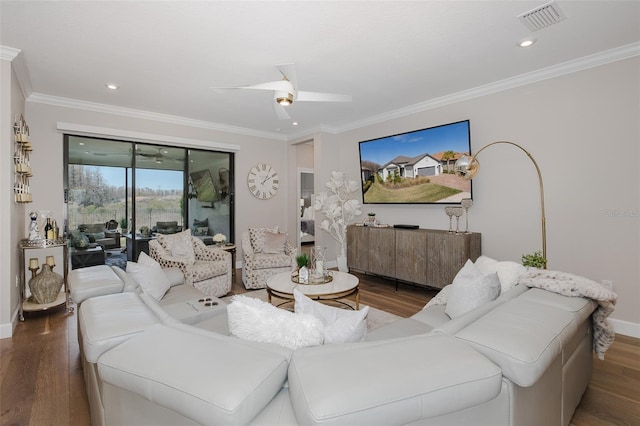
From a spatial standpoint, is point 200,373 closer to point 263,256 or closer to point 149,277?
point 149,277

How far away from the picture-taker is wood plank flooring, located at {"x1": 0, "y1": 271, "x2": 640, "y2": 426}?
1.83 m

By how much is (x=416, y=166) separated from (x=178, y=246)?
11.4 ft

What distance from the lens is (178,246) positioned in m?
4.00

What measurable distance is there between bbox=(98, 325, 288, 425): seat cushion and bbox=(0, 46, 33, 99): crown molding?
3.29m

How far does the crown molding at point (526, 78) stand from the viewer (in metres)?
2.91

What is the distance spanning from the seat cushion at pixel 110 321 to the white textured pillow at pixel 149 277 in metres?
0.86

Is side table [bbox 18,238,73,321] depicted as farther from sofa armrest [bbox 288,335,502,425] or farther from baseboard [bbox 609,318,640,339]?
baseboard [bbox 609,318,640,339]

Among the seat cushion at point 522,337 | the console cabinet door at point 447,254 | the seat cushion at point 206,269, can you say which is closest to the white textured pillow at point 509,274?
the seat cushion at point 522,337

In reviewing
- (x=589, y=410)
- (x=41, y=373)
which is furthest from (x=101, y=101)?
(x=589, y=410)

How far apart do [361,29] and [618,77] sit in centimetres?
255

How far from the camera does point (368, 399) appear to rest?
0.83m

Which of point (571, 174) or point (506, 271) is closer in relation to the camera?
point (506, 271)

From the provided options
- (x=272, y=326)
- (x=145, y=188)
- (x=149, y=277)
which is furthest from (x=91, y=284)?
(x=145, y=188)

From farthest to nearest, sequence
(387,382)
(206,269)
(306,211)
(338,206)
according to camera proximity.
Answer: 1. (306,211)
2. (338,206)
3. (206,269)
4. (387,382)
